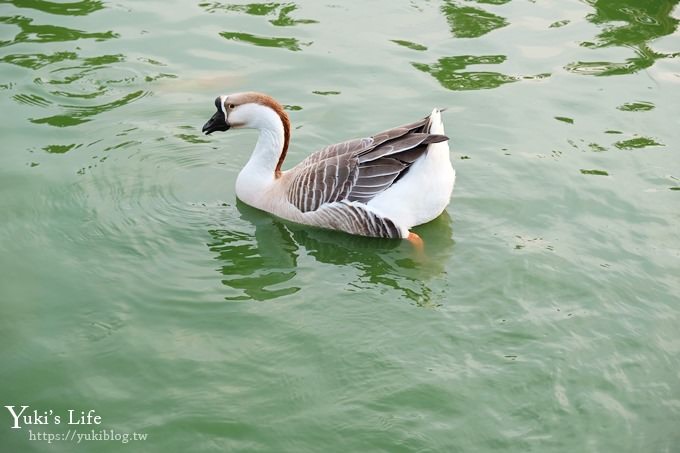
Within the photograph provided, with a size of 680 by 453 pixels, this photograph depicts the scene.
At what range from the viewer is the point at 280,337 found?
19.7 feet

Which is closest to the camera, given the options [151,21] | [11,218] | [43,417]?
[43,417]

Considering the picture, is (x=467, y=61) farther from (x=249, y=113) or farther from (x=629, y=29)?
(x=249, y=113)

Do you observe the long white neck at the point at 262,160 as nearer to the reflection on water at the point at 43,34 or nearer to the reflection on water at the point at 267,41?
the reflection on water at the point at 267,41

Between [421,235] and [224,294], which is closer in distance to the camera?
[224,294]

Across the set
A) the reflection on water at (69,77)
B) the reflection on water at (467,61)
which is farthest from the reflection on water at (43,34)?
the reflection on water at (467,61)

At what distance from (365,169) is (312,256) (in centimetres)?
89

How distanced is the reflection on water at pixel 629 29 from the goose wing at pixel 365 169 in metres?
3.96

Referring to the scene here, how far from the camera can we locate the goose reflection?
Result: 668 cm

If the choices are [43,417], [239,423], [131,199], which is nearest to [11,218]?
[131,199]

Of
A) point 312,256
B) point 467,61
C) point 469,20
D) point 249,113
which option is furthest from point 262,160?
point 469,20

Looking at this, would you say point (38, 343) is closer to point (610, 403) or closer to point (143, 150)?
point (143, 150)

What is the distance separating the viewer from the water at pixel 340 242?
538 centimetres

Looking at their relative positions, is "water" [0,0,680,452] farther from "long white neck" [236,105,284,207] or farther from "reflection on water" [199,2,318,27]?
"long white neck" [236,105,284,207]

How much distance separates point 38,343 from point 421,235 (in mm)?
3355
